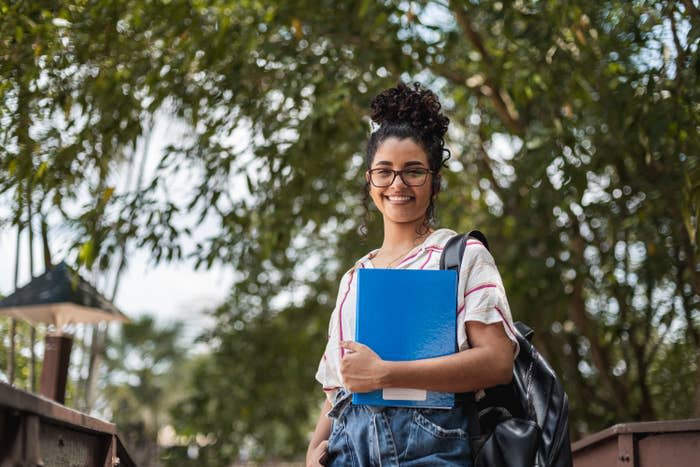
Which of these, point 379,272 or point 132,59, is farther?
point 132,59

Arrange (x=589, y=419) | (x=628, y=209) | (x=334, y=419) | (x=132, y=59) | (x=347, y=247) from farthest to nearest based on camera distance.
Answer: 1. (x=347, y=247)
2. (x=589, y=419)
3. (x=628, y=209)
4. (x=132, y=59)
5. (x=334, y=419)

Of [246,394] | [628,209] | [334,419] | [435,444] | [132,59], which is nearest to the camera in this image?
[435,444]

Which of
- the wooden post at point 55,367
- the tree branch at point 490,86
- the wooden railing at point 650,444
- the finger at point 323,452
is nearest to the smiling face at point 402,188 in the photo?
the finger at point 323,452

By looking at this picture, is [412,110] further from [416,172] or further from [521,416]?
[521,416]

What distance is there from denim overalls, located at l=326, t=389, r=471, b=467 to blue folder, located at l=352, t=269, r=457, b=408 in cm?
8

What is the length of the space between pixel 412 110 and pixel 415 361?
2.16ft

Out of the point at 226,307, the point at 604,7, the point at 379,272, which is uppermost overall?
the point at 604,7

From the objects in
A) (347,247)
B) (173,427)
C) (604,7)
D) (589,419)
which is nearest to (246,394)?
(173,427)

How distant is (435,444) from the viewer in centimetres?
191

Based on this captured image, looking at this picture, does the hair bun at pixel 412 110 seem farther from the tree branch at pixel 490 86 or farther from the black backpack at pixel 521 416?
the tree branch at pixel 490 86

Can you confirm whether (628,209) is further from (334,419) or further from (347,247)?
(334,419)

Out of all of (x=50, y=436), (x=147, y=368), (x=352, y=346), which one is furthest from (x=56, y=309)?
(x=147, y=368)

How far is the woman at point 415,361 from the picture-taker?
190cm

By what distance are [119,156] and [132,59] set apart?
2.67m
